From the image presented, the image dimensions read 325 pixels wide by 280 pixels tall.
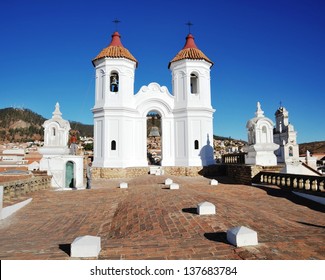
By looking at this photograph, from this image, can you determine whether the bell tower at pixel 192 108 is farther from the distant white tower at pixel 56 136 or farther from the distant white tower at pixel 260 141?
the distant white tower at pixel 56 136

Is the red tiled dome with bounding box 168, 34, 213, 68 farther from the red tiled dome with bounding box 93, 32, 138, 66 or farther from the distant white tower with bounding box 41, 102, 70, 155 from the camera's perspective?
the distant white tower with bounding box 41, 102, 70, 155

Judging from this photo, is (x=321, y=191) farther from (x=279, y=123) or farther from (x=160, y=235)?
(x=279, y=123)

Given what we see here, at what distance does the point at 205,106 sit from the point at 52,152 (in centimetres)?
1291

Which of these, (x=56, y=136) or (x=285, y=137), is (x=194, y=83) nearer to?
(x=56, y=136)

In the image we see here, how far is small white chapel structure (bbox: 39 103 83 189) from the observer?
12797 mm

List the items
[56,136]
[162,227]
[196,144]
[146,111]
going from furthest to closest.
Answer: [146,111]
[196,144]
[56,136]
[162,227]

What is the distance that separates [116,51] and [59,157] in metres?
11.7

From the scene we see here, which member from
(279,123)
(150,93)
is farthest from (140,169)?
(279,123)

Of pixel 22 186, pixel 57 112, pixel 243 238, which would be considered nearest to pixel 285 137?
pixel 57 112

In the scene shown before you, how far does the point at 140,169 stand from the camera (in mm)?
19797

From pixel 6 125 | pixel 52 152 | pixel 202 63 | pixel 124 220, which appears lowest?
pixel 124 220

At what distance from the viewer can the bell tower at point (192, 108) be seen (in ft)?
66.9

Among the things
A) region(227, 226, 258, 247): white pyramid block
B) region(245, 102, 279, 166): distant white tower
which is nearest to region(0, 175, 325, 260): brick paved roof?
region(227, 226, 258, 247): white pyramid block

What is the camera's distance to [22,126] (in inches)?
5012
